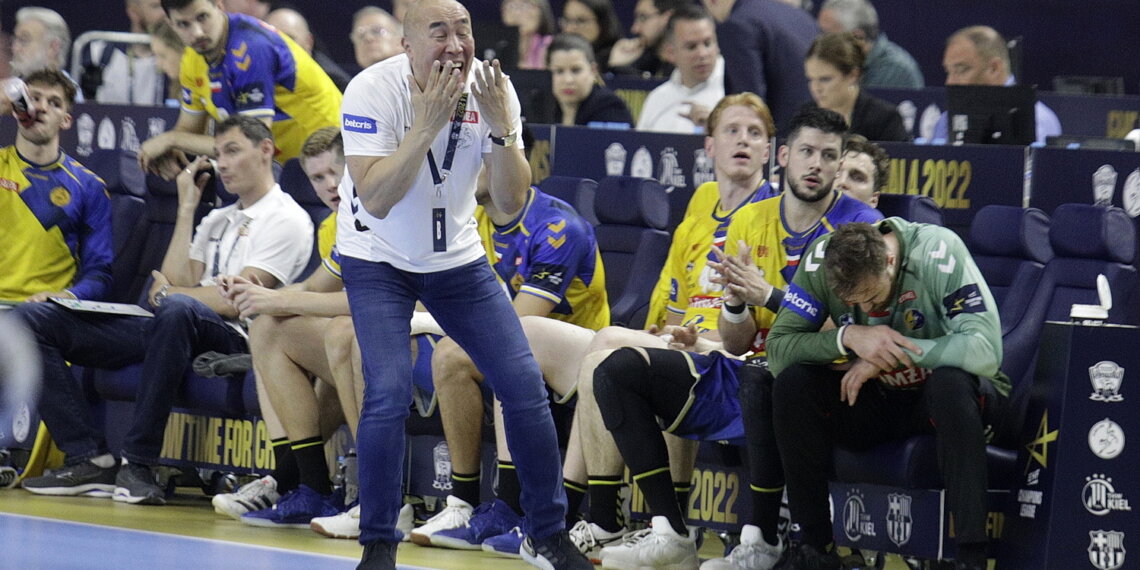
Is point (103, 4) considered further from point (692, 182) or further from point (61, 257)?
point (692, 182)

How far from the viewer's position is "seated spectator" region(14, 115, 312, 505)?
6680 millimetres

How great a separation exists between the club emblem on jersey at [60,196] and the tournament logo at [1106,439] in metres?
4.62

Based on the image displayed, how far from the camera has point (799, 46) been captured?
811cm

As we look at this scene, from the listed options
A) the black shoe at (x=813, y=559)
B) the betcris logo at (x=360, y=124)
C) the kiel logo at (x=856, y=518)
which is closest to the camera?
the betcris logo at (x=360, y=124)

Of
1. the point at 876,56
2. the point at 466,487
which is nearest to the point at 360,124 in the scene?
the point at 466,487

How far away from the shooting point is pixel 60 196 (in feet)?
24.3

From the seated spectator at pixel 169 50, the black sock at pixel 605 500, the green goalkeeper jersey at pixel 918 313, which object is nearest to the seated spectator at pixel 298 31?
the seated spectator at pixel 169 50

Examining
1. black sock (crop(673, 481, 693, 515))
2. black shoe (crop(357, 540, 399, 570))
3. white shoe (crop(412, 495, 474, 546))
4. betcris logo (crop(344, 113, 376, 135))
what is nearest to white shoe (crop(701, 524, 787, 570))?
black sock (crop(673, 481, 693, 515))

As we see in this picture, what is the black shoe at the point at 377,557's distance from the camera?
4.49 metres

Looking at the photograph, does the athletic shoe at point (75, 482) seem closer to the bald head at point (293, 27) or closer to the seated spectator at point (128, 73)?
the bald head at point (293, 27)

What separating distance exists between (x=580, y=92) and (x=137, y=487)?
3215 mm

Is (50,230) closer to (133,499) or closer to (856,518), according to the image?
(133,499)

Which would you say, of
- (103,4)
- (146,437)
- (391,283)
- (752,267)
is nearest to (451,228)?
(391,283)

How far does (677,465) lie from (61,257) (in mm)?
3353
